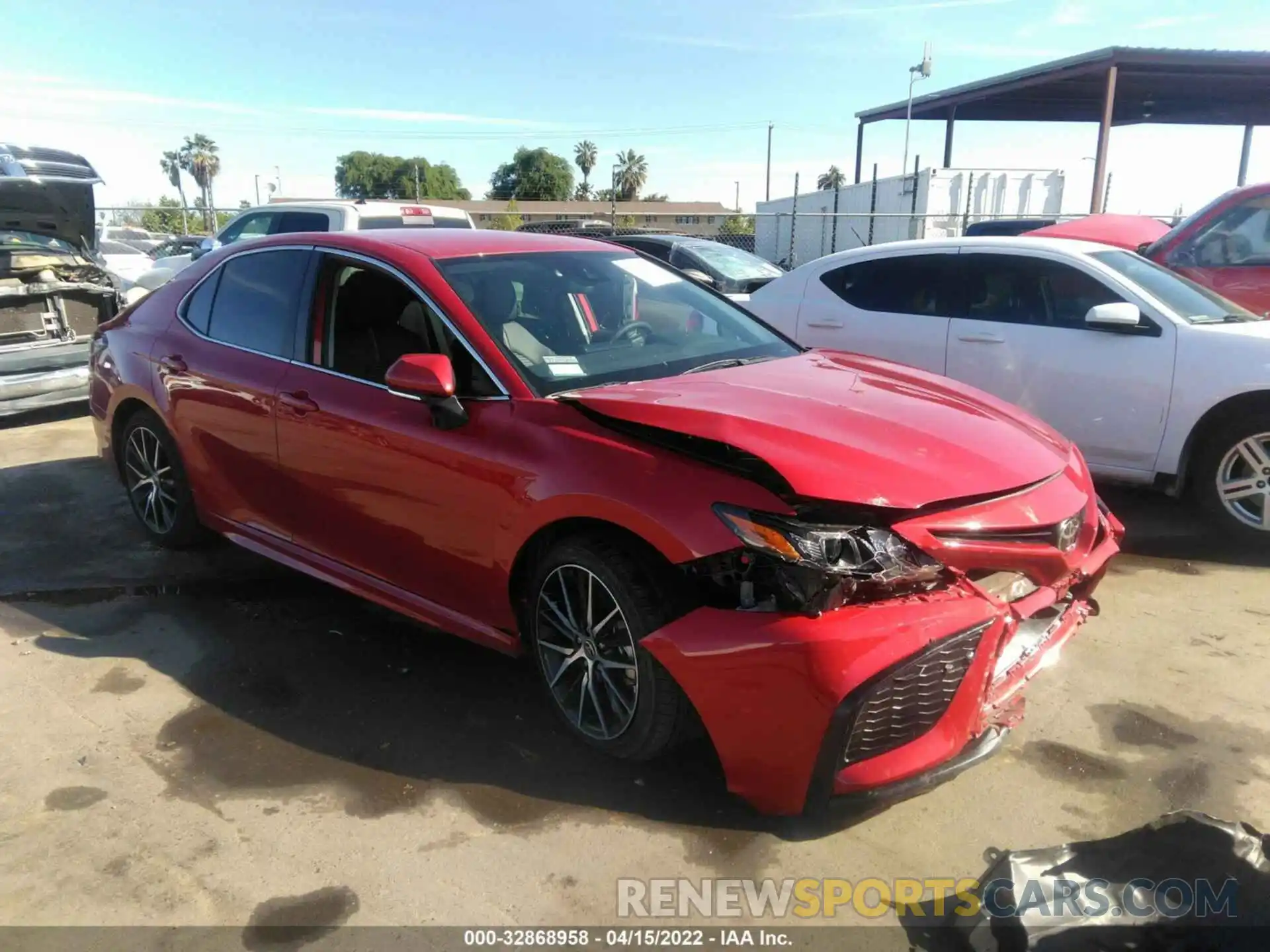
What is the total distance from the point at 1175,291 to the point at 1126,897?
14.5ft

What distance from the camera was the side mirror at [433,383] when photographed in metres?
3.13

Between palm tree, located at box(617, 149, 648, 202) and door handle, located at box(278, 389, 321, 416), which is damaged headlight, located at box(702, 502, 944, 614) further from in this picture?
palm tree, located at box(617, 149, 648, 202)

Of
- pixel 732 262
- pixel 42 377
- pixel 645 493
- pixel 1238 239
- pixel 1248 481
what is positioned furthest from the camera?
pixel 732 262

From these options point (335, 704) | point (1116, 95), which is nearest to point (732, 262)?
point (335, 704)

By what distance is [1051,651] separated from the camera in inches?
118

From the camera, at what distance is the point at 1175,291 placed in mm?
5539

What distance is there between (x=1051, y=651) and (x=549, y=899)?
173 cm

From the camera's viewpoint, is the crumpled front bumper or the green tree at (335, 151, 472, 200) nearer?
the crumpled front bumper

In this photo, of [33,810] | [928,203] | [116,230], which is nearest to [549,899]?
[33,810]

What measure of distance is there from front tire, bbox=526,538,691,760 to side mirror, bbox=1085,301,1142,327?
364 centimetres

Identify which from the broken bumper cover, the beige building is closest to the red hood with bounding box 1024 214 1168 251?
the broken bumper cover

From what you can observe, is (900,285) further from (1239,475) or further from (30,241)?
(30,241)

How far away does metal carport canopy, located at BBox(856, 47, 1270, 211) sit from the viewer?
17.4 m

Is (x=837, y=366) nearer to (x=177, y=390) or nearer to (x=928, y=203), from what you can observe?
(x=177, y=390)
